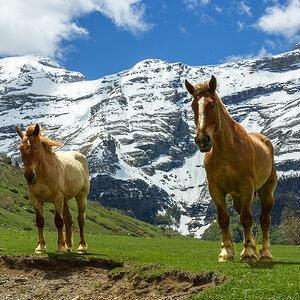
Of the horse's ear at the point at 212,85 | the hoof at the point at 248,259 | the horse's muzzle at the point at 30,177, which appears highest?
the horse's ear at the point at 212,85

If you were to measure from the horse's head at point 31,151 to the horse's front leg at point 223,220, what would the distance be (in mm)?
7232

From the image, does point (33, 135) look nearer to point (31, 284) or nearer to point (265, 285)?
point (31, 284)

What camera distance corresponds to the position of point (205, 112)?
37.3 ft

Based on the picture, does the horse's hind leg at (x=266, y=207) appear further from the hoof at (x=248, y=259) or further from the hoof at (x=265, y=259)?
the hoof at (x=248, y=259)

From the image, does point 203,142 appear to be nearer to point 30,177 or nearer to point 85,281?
point 85,281

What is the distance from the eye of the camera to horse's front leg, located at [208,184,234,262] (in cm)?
1237

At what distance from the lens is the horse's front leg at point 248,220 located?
11836 mm

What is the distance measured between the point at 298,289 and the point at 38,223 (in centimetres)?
1159

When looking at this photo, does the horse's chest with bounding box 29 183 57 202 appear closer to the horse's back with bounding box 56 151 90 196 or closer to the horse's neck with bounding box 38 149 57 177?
the horse's neck with bounding box 38 149 57 177

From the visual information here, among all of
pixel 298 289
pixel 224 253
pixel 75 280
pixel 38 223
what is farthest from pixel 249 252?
pixel 38 223

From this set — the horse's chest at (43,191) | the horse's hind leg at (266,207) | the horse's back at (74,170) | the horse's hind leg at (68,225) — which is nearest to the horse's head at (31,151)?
the horse's chest at (43,191)

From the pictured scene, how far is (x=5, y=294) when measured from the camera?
12891mm

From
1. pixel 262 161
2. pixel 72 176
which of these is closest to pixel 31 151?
pixel 72 176

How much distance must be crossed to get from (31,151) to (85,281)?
560 cm
